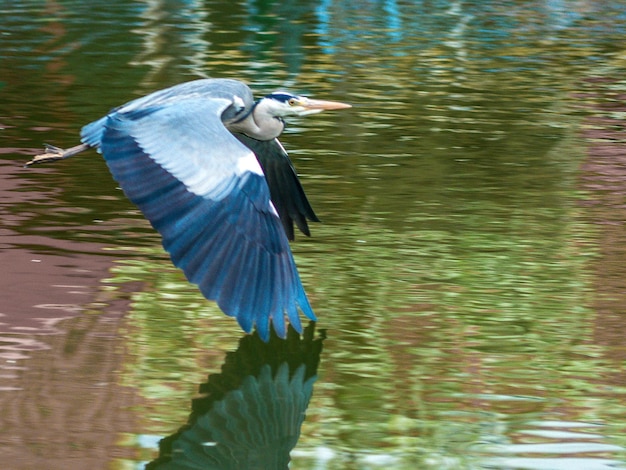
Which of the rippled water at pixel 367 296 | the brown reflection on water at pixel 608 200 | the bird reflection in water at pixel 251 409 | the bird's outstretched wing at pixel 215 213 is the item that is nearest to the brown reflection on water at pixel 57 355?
the rippled water at pixel 367 296

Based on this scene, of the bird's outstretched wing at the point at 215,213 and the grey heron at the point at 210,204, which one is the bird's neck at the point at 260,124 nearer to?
the grey heron at the point at 210,204

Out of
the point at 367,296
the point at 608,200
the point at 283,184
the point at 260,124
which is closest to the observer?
the point at 367,296

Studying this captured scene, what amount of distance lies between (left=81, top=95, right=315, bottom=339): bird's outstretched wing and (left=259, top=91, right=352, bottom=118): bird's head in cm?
90

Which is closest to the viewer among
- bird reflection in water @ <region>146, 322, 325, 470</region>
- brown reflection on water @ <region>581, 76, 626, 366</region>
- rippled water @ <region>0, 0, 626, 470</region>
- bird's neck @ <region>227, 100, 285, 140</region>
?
bird reflection in water @ <region>146, 322, 325, 470</region>

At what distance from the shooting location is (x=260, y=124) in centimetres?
755

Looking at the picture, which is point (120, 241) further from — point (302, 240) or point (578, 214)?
point (578, 214)

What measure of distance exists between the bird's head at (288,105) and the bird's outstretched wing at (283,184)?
0.27m

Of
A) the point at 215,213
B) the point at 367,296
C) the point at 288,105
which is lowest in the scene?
the point at 367,296

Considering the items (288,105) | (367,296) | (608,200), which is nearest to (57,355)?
(367,296)

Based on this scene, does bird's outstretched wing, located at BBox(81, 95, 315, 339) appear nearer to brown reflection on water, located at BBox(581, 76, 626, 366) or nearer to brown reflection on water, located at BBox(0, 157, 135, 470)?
brown reflection on water, located at BBox(0, 157, 135, 470)

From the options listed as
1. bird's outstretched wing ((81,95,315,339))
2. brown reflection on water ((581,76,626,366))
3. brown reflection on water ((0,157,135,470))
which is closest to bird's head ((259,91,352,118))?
bird's outstretched wing ((81,95,315,339))

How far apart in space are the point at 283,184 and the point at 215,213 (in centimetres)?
165

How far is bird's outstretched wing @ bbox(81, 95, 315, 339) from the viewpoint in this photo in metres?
5.98

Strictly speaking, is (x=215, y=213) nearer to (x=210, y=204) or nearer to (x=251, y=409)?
(x=210, y=204)
